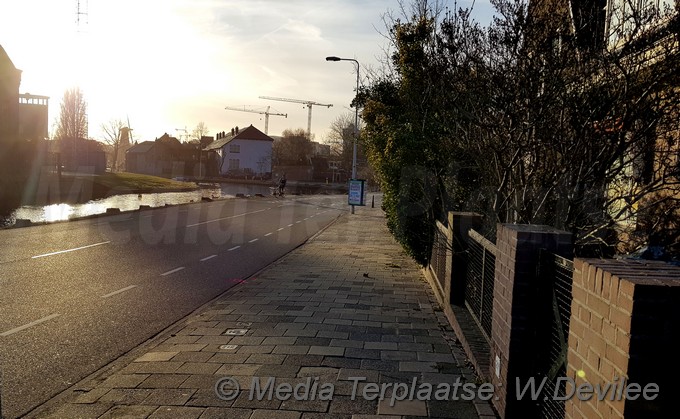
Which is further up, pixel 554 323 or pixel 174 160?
pixel 174 160

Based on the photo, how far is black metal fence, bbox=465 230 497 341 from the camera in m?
5.41

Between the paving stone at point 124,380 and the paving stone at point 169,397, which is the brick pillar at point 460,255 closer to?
the paving stone at point 169,397

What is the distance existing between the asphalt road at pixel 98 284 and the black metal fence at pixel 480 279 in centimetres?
384

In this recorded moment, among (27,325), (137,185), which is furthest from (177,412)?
(137,185)

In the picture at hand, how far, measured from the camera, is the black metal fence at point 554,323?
3250mm

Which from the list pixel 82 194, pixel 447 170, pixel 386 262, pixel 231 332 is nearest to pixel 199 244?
pixel 386 262

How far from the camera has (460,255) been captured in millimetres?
7254

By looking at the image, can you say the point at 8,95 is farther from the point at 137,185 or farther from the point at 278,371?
the point at 278,371

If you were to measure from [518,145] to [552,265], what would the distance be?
223 cm

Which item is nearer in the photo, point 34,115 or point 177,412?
point 177,412

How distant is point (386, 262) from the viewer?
43.0ft

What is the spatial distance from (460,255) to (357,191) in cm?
1994

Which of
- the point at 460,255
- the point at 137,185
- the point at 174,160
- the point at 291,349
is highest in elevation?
the point at 174,160

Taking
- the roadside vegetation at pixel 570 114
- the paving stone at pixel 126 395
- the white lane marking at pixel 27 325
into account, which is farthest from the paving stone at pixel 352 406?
the white lane marking at pixel 27 325
